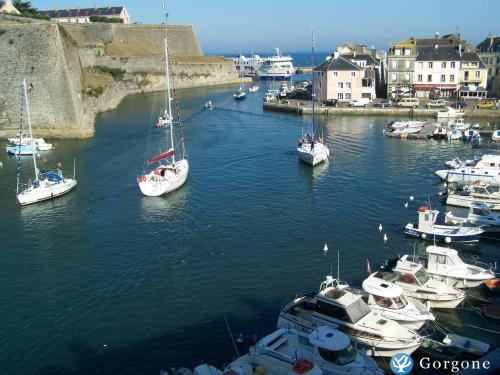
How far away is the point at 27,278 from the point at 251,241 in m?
7.98

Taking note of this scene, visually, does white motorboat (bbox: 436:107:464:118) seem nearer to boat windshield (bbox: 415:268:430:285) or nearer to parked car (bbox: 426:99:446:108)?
parked car (bbox: 426:99:446:108)

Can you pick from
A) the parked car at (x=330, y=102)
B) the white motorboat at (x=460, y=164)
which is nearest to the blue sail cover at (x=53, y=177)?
the white motorboat at (x=460, y=164)

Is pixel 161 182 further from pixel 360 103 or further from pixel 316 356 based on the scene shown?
pixel 360 103

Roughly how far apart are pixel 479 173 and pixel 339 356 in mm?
18265

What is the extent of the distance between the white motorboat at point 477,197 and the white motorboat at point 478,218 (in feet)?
4.29

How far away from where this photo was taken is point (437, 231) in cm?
2027

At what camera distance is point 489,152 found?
3319 centimetres

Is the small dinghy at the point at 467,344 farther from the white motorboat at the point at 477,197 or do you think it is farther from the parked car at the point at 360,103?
Answer: the parked car at the point at 360,103

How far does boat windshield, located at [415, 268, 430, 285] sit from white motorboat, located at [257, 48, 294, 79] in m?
83.2

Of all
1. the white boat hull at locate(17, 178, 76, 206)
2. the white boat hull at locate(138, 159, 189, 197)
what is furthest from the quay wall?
the white boat hull at locate(138, 159, 189, 197)

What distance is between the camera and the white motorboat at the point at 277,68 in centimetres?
9694

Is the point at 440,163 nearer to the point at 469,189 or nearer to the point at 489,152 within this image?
the point at 489,152

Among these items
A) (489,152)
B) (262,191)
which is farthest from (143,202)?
(489,152)

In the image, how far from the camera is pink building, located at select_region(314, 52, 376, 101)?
5222 centimetres
